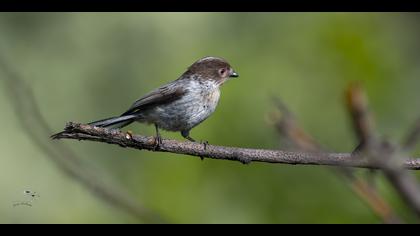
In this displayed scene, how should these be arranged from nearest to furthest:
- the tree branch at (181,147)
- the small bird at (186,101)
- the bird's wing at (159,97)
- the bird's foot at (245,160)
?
the tree branch at (181,147), the bird's foot at (245,160), the bird's wing at (159,97), the small bird at (186,101)

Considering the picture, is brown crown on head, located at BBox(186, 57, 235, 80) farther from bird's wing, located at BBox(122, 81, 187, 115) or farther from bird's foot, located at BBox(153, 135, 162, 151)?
bird's foot, located at BBox(153, 135, 162, 151)

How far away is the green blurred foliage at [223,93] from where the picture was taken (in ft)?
14.3

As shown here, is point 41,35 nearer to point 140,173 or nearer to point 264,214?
point 140,173

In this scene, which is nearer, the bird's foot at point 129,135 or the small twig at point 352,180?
the small twig at point 352,180

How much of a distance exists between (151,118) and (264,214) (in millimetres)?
993

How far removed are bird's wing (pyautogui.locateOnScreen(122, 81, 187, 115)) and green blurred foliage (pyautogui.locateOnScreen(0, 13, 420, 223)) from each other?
42 cm

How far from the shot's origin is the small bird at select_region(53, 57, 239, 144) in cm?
421

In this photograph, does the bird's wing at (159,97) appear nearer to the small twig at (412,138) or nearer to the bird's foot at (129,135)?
the bird's foot at (129,135)

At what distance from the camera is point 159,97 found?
167 inches

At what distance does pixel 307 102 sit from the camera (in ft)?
Answer: 16.9

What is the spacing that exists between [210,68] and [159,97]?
17.7 inches

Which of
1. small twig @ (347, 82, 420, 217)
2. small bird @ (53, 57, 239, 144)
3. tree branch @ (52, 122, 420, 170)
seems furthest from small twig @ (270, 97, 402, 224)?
small bird @ (53, 57, 239, 144)

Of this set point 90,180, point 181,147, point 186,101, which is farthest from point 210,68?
point 90,180

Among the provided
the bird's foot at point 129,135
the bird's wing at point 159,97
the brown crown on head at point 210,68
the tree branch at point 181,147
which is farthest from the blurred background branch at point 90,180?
the brown crown on head at point 210,68
